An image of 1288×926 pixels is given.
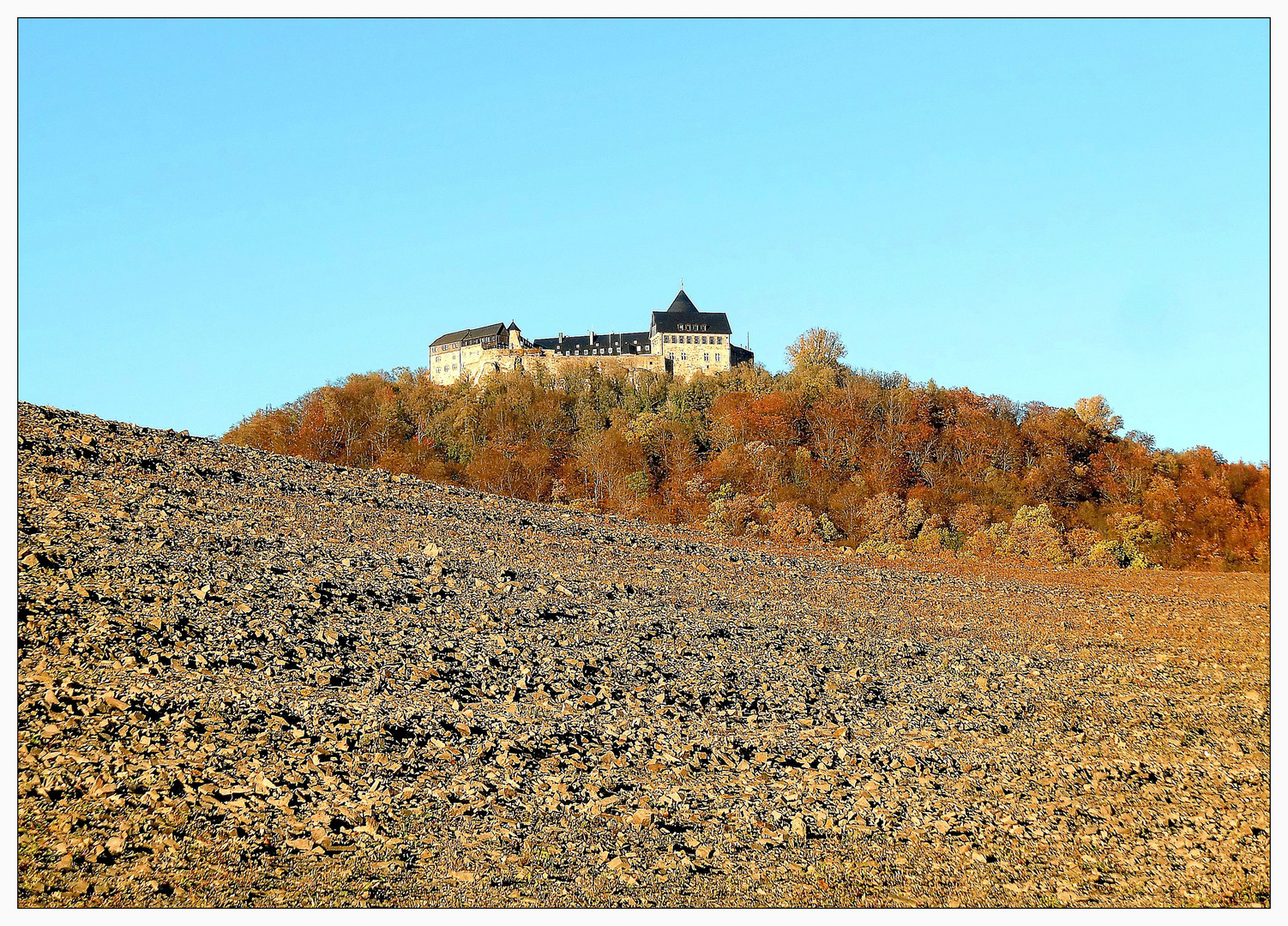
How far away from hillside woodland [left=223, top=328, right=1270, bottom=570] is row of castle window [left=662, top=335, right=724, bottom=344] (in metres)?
11.2

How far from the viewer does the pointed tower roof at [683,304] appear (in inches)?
3812

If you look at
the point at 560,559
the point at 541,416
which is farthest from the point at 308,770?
the point at 541,416

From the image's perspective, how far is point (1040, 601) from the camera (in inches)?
840

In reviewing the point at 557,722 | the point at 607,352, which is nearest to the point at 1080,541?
the point at 557,722

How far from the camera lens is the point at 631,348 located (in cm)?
9356

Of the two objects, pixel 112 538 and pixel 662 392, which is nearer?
pixel 112 538

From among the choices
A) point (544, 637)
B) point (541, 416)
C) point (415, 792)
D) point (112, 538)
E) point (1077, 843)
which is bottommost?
point (1077, 843)

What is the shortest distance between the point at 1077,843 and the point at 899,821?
184 cm

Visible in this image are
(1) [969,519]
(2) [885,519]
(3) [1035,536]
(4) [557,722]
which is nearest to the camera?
(4) [557,722]

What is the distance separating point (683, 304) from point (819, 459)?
3798 cm

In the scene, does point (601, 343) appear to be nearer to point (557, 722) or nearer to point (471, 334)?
point (471, 334)

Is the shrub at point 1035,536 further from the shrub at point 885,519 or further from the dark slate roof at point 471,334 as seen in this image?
the dark slate roof at point 471,334

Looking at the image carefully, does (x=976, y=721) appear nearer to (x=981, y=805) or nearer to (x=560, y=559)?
(x=981, y=805)

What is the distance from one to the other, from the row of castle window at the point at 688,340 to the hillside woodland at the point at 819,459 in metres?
11.2
